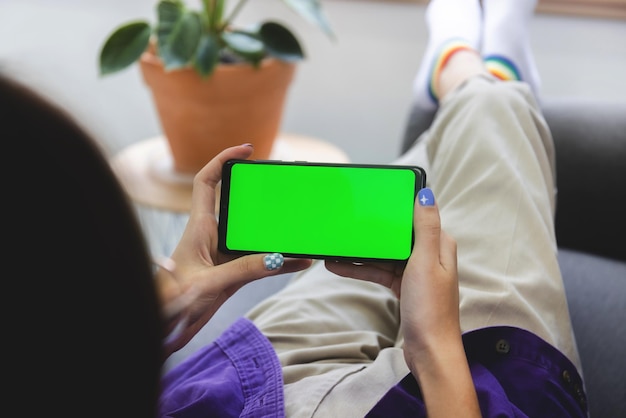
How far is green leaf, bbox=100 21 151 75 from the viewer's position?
3.37 feet

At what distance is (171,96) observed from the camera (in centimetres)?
106

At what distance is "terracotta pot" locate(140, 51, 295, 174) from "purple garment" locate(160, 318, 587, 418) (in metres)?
0.53

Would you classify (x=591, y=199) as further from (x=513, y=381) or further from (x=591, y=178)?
(x=513, y=381)

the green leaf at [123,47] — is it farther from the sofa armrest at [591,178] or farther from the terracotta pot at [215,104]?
the sofa armrest at [591,178]

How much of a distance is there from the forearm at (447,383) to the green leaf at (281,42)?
68cm

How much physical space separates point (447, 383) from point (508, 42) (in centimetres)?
79

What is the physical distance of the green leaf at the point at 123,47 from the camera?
3.37 ft

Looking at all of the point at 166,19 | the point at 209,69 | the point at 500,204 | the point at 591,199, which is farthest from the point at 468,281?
the point at 166,19

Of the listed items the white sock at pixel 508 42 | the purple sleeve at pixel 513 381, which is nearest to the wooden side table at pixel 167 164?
the white sock at pixel 508 42

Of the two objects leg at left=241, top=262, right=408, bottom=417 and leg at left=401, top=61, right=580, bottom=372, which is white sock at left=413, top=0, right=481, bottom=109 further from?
leg at left=241, top=262, right=408, bottom=417

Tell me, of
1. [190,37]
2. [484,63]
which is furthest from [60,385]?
[484,63]

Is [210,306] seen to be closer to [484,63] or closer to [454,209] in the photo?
[454,209]

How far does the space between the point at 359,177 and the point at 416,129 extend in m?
0.57

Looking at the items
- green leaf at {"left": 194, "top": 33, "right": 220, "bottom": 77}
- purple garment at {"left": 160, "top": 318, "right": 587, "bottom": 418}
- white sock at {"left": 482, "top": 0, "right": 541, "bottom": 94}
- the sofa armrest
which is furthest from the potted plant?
purple garment at {"left": 160, "top": 318, "right": 587, "bottom": 418}
